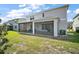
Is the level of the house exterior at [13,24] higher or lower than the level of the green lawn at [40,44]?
higher

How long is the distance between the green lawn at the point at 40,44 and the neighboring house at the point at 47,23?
0.18m

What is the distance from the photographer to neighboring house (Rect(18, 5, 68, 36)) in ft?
16.4

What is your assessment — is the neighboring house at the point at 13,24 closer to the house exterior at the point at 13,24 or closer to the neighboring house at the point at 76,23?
the house exterior at the point at 13,24

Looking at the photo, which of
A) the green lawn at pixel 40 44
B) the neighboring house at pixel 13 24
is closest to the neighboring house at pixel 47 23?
the neighboring house at pixel 13 24

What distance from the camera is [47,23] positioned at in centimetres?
509

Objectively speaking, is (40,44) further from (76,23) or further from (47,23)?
(76,23)

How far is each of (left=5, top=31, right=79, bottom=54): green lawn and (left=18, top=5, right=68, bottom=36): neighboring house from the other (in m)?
0.18

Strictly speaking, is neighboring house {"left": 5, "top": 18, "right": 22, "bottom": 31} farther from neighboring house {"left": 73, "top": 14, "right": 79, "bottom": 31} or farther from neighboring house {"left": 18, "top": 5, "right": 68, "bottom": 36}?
neighboring house {"left": 73, "top": 14, "right": 79, "bottom": 31}

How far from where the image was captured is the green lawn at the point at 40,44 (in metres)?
5.01

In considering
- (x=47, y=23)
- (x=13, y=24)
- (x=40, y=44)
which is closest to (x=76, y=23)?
(x=47, y=23)

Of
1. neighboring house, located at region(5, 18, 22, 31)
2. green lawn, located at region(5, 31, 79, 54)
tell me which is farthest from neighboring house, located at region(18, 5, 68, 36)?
green lawn, located at region(5, 31, 79, 54)
